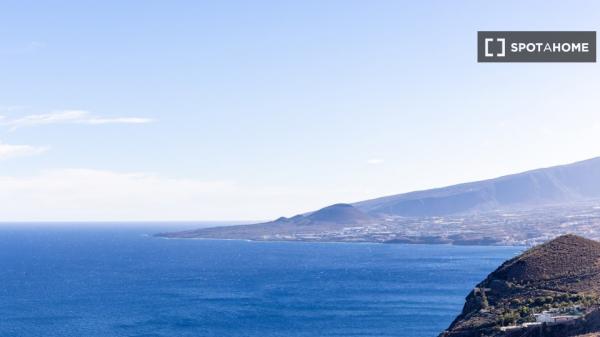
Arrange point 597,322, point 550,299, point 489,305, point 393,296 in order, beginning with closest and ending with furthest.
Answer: point 597,322
point 550,299
point 489,305
point 393,296

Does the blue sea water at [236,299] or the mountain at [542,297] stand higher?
the mountain at [542,297]

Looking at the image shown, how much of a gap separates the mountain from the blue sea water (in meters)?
24.5

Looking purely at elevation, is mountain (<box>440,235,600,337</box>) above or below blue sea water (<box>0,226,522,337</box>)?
above

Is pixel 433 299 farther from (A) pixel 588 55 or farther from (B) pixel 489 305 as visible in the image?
(A) pixel 588 55

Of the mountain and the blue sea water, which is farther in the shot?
the blue sea water

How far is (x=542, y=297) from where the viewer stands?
198 ft

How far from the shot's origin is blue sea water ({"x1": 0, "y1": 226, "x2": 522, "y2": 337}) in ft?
322

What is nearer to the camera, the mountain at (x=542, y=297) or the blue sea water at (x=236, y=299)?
the mountain at (x=542, y=297)

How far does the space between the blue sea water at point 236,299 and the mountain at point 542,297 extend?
2452cm

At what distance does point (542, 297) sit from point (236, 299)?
73020 millimetres

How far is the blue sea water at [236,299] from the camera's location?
98188mm

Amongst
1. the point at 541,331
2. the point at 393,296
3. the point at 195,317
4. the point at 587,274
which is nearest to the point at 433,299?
the point at 393,296

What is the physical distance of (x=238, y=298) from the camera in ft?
417

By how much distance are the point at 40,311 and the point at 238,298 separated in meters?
32.1
